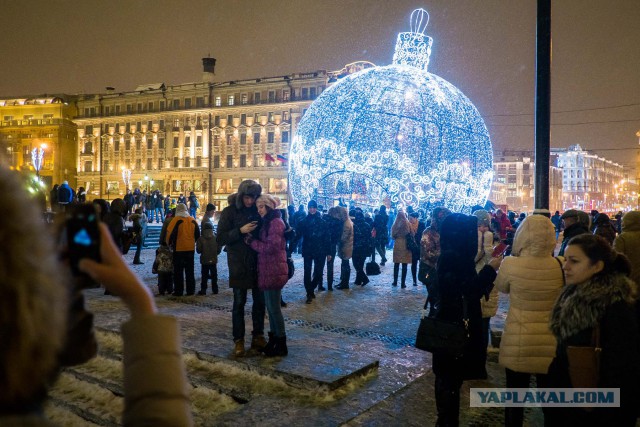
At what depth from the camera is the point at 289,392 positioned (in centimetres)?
467

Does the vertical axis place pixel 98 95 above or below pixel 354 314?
above

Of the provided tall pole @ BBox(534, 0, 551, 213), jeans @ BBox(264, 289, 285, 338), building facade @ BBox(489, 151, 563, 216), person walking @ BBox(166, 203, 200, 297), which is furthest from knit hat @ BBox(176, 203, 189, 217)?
building facade @ BBox(489, 151, 563, 216)

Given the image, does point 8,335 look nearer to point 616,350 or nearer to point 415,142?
point 616,350

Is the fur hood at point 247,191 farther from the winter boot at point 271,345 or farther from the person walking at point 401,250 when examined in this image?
the person walking at point 401,250

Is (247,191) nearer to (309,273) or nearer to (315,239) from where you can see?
(309,273)

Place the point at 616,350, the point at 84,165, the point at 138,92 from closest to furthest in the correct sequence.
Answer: the point at 616,350 < the point at 138,92 < the point at 84,165

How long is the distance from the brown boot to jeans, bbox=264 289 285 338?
380 mm

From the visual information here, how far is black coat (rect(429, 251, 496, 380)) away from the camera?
3.65m

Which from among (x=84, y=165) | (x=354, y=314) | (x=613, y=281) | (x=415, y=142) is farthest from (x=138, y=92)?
(x=613, y=281)

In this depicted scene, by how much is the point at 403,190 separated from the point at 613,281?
13.3m

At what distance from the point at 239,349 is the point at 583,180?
136 m

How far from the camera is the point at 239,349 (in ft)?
17.8

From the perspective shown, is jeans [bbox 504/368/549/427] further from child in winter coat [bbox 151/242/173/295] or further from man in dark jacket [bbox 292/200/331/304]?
child in winter coat [bbox 151/242/173/295]

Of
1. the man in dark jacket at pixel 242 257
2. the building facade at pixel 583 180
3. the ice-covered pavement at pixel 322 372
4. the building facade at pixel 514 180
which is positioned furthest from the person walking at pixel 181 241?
the building facade at pixel 583 180
